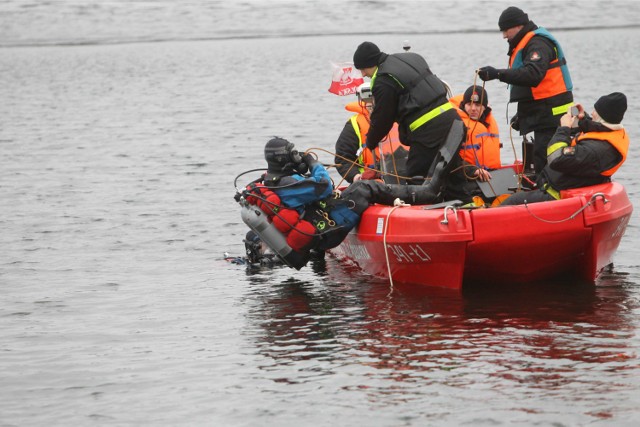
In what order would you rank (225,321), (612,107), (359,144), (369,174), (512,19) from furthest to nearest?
(359,144), (369,174), (512,19), (225,321), (612,107)

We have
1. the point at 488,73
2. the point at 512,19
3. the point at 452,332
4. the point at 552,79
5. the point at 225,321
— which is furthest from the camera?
the point at 512,19

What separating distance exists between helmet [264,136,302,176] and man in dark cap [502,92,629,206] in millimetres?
1963

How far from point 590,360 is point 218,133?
1644cm

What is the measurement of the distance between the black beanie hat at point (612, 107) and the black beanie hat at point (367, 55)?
1.91 m

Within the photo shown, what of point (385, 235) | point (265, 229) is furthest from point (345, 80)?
point (385, 235)

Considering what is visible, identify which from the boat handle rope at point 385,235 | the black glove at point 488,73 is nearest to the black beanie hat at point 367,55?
the black glove at point 488,73

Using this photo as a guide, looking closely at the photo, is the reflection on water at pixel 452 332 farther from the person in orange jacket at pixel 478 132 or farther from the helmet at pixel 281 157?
the person in orange jacket at pixel 478 132

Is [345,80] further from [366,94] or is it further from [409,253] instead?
[409,253]

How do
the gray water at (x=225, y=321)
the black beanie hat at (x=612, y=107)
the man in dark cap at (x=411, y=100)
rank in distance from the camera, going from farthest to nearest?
1. the man in dark cap at (x=411, y=100)
2. the black beanie hat at (x=612, y=107)
3. the gray water at (x=225, y=321)

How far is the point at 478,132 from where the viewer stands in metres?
9.77

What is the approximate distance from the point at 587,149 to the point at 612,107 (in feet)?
1.19

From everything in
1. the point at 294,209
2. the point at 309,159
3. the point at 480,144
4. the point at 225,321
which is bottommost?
the point at 225,321

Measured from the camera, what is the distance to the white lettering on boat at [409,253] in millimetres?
8742

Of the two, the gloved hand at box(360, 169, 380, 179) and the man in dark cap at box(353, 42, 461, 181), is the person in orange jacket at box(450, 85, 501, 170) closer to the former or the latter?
the man in dark cap at box(353, 42, 461, 181)
